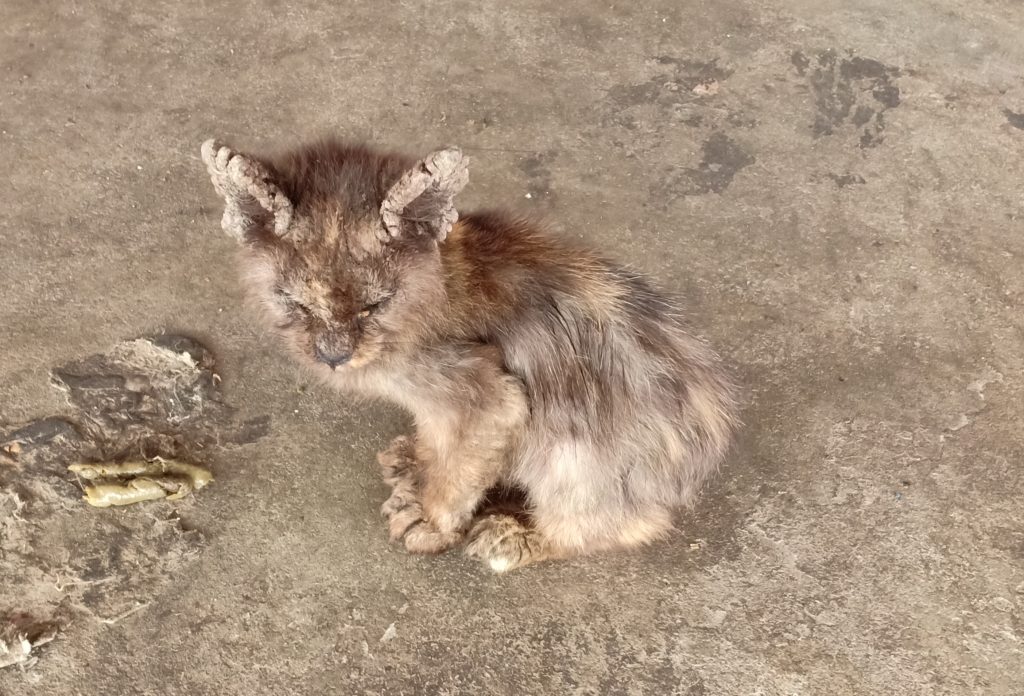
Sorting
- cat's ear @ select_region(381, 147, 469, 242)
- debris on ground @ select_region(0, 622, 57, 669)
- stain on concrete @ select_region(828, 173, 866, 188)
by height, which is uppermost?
cat's ear @ select_region(381, 147, 469, 242)

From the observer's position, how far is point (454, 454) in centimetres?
308

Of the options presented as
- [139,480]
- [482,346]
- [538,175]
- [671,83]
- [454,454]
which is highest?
[671,83]

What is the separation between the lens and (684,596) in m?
3.46

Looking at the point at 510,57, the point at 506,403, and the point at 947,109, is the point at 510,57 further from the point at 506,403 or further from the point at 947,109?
the point at 506,403

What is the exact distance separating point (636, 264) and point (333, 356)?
2398mm

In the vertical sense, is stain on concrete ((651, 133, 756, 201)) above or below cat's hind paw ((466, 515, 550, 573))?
above

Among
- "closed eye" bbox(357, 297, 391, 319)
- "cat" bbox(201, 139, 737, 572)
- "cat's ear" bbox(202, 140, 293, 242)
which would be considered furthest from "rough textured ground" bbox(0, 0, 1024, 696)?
"cat's ear" bbox(202, 140, 293, 242)

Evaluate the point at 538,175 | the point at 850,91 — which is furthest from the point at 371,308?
the point at 850,91

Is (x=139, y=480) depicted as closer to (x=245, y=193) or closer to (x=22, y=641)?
(x=22, y=641)

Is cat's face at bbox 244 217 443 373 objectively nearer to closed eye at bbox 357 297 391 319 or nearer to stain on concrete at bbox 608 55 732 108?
closed eye at bbox 357 297 391 319

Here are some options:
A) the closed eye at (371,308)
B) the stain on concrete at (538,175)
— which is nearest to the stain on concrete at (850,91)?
the stain on concrete at (538,175)

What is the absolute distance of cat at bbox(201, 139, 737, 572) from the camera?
2443 mm

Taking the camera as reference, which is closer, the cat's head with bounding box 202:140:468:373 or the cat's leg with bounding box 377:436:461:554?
the cat's head with bounding box 202:140:468:373

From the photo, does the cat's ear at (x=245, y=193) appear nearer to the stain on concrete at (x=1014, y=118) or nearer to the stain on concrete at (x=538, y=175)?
the stain on concrete at (x=538, y=175)
